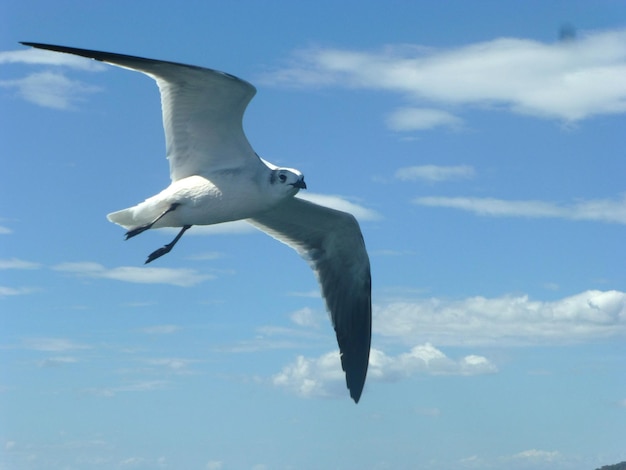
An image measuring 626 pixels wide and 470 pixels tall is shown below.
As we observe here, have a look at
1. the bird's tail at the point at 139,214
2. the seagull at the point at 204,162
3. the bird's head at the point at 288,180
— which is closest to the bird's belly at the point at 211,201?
the seagull at the point at 204,162

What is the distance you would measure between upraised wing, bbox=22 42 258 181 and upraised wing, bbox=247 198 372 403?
3.38m

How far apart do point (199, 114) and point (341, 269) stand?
18.7 feet

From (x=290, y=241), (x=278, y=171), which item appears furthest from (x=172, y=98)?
(x=290, y=241)

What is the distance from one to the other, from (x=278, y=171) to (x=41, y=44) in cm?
468

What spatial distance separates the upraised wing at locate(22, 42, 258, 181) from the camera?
16.5 metres

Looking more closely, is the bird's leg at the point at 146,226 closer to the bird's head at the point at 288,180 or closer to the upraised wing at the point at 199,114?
the upraised wing at the point at 199,114

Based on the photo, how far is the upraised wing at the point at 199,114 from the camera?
1655 cm

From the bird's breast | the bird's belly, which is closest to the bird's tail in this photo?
the bird's belly

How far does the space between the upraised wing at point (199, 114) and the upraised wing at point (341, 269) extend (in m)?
3.38

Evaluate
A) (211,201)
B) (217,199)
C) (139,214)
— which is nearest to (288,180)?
(217,199)

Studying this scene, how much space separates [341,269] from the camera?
2169 centimetres

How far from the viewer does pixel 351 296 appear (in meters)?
21.8

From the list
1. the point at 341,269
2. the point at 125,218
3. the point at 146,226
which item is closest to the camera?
the point at 146,226

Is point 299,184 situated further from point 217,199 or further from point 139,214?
point 139,214
